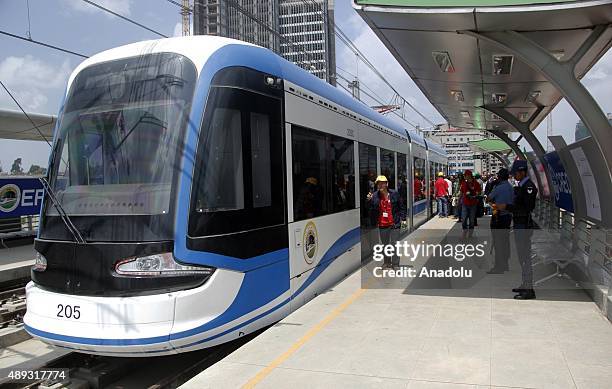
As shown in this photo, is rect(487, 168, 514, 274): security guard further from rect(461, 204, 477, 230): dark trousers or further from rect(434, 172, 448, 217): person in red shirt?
rect(434, 172, 448, 217): person in red shirt

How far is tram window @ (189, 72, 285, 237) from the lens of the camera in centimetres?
493

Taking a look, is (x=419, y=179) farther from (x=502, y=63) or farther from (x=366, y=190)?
(x=502, y=63)

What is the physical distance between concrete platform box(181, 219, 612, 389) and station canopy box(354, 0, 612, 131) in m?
3.00

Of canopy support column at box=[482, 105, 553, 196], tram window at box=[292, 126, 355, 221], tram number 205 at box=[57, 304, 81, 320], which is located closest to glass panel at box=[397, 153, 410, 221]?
canopy support column at box=[482, 105, 553, 196]

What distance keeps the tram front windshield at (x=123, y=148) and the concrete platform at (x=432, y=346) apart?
160 cm

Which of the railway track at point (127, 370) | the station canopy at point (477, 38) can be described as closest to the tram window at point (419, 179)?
the station canopy at point (477, 38)

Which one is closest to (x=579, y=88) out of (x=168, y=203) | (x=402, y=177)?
(x=168, y=203)

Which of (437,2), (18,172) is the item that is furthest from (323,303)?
(18,172)

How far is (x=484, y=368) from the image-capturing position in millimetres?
4273

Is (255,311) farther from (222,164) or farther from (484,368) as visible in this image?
(484,368)

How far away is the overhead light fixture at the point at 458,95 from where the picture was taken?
11.5 meters

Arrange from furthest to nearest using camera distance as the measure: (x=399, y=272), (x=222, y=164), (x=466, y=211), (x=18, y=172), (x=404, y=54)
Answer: (x=18, y=172)
(x=466, y=211)
(x=399, y=272)
(x=404, y=54)
(x=222, y=164)

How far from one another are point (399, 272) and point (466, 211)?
135 inches

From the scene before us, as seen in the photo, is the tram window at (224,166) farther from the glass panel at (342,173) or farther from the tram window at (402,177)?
the tram window at (402,177)
